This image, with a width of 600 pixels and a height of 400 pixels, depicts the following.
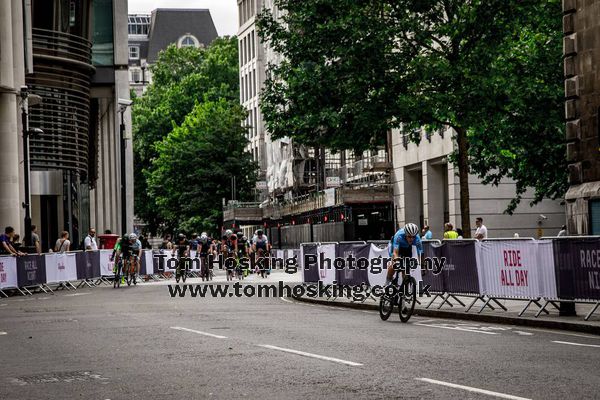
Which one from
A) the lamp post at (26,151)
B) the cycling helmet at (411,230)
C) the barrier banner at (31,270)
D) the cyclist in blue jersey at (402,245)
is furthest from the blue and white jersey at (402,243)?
the lamp post at (26,151)

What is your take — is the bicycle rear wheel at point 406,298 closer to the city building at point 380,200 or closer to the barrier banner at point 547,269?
the barrier banner at point 547,269

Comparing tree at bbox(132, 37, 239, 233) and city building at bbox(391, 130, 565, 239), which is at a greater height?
tree at bbox(132, 37, 239, 233)

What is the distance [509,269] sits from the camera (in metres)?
21.4

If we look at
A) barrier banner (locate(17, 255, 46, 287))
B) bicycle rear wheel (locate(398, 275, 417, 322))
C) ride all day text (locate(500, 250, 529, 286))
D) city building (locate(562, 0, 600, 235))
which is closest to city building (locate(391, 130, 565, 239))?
barrier banner (locate(17, 255, 46, 287))

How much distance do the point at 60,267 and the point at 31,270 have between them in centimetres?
253

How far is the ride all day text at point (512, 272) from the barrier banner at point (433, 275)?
2604mm

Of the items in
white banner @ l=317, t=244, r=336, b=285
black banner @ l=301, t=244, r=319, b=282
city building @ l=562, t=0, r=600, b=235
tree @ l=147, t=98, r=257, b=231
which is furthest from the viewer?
tree @ l=147, t=98, r=257, b=231

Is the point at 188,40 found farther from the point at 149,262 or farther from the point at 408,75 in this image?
the point at 408,75

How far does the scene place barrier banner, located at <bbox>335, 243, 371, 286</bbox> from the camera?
91.9 ft

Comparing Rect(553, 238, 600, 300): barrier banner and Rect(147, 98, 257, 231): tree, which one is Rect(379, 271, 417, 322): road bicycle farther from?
Rect(147, 98, 257, 231): tree

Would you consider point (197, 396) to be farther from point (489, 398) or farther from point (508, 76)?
point (508, 76)

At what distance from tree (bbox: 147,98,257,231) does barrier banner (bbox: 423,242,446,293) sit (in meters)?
68.9

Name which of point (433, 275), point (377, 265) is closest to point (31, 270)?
point (377, 265)

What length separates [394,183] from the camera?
194ft
